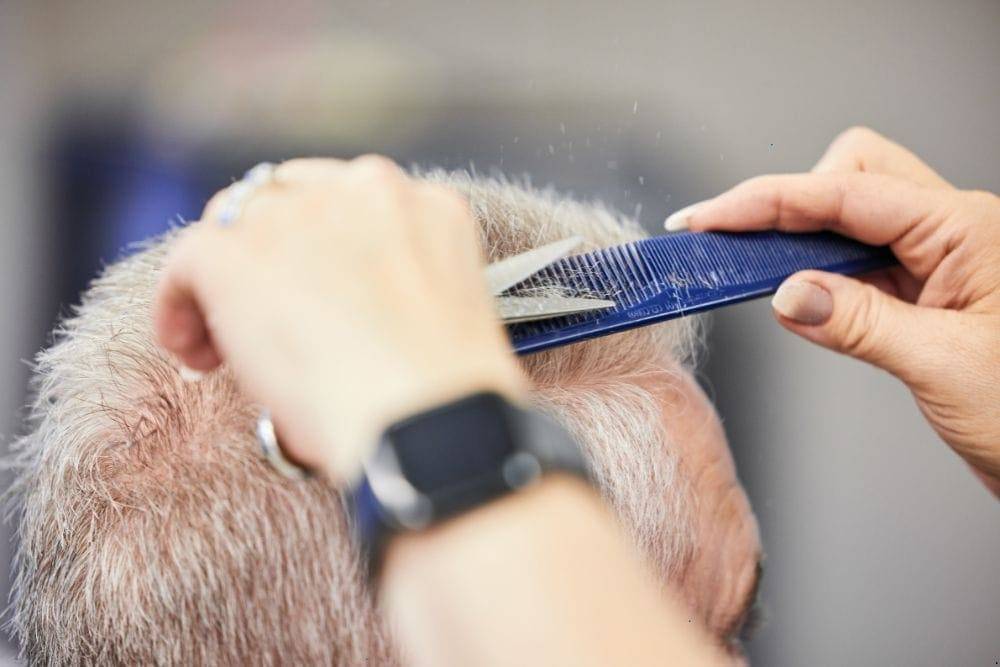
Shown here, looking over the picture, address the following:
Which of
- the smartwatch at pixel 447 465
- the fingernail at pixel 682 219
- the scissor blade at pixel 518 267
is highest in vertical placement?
the fingernail at pixel 682 219

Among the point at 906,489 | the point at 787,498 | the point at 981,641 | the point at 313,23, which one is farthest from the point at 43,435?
the point at 981,641

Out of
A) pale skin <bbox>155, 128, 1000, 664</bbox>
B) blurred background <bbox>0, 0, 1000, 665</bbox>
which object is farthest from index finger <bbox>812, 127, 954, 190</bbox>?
pale skin <bbox>155, 128, 1000, 664</bbox>

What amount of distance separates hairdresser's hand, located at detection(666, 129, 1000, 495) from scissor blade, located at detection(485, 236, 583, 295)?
206 mm

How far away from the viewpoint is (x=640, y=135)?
44.6 inches

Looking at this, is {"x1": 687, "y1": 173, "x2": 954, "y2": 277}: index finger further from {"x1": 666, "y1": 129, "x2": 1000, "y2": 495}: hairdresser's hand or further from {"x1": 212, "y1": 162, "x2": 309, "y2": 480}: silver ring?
{"x1": 212, "y1": 162, "x2": 309, "y2": 480}: silver ring

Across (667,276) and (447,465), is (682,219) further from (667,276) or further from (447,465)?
(447,465)

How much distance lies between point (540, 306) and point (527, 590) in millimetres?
304

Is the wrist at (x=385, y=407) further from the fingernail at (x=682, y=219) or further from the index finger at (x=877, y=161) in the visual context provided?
the index finger at (x=877, y=161)

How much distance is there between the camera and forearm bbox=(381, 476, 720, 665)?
0.45m

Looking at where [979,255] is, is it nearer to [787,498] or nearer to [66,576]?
[787,498]

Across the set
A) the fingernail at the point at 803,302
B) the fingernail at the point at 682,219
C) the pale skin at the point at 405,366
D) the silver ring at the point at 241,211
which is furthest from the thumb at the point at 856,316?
the silver ring at the point at 241,211

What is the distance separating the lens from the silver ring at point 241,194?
53 cm

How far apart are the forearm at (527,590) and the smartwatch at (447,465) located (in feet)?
0.04

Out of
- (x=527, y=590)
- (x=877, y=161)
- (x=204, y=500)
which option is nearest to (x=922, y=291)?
(x=877, y=161)
